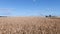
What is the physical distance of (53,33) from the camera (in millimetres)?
6664

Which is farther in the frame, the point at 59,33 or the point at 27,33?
the point at 59,33

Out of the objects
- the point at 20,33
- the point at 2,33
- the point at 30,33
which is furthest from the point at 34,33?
the point at 2,33

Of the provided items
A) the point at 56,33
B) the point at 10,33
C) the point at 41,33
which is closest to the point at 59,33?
the point at 56,33

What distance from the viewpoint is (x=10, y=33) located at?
6.59m

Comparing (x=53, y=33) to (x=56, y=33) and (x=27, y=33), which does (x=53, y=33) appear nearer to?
(x=56, y=33)

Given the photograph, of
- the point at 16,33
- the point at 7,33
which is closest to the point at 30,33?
the point at 16,33

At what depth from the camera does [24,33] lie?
21.1 ft

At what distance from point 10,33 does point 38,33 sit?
1.45 meters

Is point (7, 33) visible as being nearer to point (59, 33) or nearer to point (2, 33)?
point (2, 33)

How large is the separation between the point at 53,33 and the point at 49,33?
23cm

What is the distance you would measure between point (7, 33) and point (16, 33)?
462 millimetres

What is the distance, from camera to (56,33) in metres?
6.77

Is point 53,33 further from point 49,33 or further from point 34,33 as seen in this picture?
point 34,33

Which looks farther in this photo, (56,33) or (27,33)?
(56,33)
